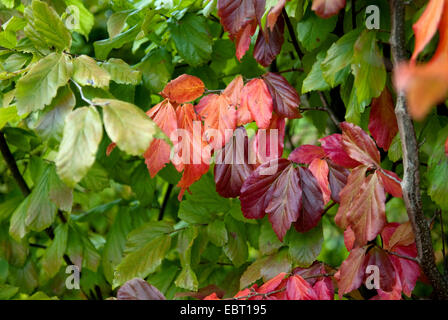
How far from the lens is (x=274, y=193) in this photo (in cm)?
74

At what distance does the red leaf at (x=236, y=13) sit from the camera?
0.76 m

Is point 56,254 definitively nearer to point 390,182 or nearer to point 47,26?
point 47,26

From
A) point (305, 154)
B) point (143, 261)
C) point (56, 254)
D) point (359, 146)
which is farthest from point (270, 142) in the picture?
point (56, 254)

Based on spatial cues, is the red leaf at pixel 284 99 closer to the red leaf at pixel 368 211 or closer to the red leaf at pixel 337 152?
the red leaf at pixel 337 152

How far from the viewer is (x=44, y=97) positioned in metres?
0.66

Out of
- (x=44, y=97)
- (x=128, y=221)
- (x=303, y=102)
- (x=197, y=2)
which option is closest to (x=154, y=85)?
(x=197, y=2)

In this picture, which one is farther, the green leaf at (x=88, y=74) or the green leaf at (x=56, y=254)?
the green leaf at (x=56, y=254)

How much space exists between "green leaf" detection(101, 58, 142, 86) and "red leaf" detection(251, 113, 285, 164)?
230mm

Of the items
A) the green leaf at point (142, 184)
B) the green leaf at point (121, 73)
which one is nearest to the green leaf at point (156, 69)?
the green leaf at point (121, 73)

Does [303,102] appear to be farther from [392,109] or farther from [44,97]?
[44,97]

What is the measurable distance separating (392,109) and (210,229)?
17.3 inches

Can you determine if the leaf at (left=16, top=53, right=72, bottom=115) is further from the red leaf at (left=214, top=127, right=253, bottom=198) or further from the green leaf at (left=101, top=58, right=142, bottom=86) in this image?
the red leaf at (left=214, top=127, right=253, bottom=198)

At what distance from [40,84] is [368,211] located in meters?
0.51

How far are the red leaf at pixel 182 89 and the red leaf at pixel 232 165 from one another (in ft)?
0.32
